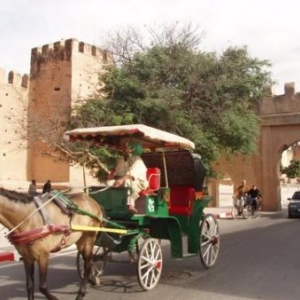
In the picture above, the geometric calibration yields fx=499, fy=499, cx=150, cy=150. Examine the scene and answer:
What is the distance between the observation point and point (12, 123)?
33812mm

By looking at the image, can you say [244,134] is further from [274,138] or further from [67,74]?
[67,74]

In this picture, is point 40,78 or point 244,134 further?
point 40,78

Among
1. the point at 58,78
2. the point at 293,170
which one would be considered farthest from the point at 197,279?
the point at 293,170

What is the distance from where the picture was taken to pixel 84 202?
6445 mm

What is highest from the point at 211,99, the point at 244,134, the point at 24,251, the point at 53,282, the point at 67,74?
the point at 67,74

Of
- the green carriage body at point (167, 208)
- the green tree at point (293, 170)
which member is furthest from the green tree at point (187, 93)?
the green tree at point (293, 170)

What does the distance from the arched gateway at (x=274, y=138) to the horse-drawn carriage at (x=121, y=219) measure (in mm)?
17659

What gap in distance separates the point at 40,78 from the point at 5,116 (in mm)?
3636

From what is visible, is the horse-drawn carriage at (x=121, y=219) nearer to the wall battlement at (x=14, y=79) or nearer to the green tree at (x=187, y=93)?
the green tree at (x=187, y=93)

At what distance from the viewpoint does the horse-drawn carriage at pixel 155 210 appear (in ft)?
22.6

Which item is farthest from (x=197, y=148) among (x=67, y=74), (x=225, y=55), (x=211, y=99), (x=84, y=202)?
(x=67, y=74)

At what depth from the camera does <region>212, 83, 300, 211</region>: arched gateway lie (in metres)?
26.1

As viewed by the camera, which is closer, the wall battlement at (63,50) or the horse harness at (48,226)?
the horse harness at (48,226)

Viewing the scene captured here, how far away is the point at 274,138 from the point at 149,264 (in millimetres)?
20957
